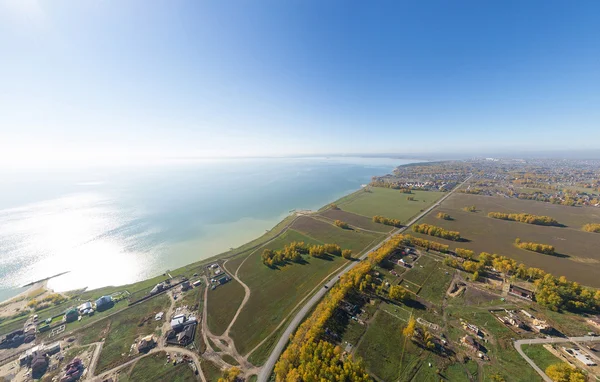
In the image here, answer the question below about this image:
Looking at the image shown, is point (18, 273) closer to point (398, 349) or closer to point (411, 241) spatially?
point (398, 349)

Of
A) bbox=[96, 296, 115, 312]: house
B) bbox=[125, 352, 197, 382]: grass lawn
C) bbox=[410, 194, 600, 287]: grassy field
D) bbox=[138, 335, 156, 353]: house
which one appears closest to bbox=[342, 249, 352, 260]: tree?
bbox=[410, 194, 600, 287]: grassy field

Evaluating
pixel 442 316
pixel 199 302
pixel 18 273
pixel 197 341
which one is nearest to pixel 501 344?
pixel 442 316

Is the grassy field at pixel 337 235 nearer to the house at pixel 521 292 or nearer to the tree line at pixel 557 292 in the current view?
the tree line at pixel 557 292

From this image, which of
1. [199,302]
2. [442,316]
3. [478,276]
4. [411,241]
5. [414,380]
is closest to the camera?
[414,380]

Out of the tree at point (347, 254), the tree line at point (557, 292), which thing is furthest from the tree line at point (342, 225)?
the tree line at point (557, 292)

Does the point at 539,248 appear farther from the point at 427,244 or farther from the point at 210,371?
the point at 210,371

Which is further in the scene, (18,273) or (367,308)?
(18,273)

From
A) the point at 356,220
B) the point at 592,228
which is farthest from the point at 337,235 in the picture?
the point at 592,228
